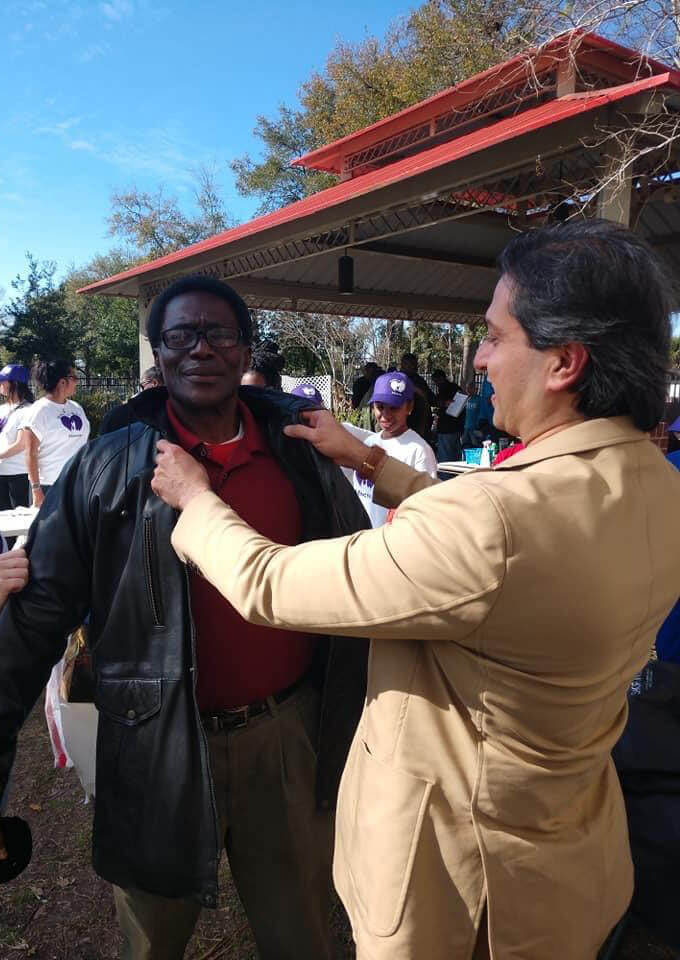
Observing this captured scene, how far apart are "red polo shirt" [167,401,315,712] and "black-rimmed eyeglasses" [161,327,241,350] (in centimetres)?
17

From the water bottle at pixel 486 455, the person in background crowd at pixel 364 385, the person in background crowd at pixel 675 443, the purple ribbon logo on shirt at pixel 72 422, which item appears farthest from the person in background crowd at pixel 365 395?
the person in background crowd at pixel 675 443

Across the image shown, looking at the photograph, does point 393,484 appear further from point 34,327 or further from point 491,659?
point 34,327

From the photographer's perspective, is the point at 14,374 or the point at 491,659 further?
the point at 14,374

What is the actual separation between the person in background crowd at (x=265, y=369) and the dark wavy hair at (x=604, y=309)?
11.2ft

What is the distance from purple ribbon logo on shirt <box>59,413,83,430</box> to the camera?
5305mm

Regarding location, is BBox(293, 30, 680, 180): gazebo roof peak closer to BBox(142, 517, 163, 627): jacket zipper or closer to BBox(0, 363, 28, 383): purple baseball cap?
BBox(142, 517, 163, 627): jacket zipper

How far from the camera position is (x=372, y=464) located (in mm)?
1642

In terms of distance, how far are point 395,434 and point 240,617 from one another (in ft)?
8.69

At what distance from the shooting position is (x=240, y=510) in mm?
1648

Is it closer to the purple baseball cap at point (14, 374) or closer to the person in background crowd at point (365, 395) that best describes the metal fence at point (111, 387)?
the person in background crowd at point (365, 395)

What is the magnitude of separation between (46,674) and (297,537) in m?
0.69

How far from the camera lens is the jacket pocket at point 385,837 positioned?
104 cm

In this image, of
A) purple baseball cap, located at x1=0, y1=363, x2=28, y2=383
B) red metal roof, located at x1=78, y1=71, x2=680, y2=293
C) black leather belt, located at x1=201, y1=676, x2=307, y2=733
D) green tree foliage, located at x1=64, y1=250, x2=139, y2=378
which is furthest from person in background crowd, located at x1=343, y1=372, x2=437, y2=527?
green tree foliage, located at x1=64, y1=250, x2=139, y2=378

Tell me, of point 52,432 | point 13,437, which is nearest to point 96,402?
point 13,437
